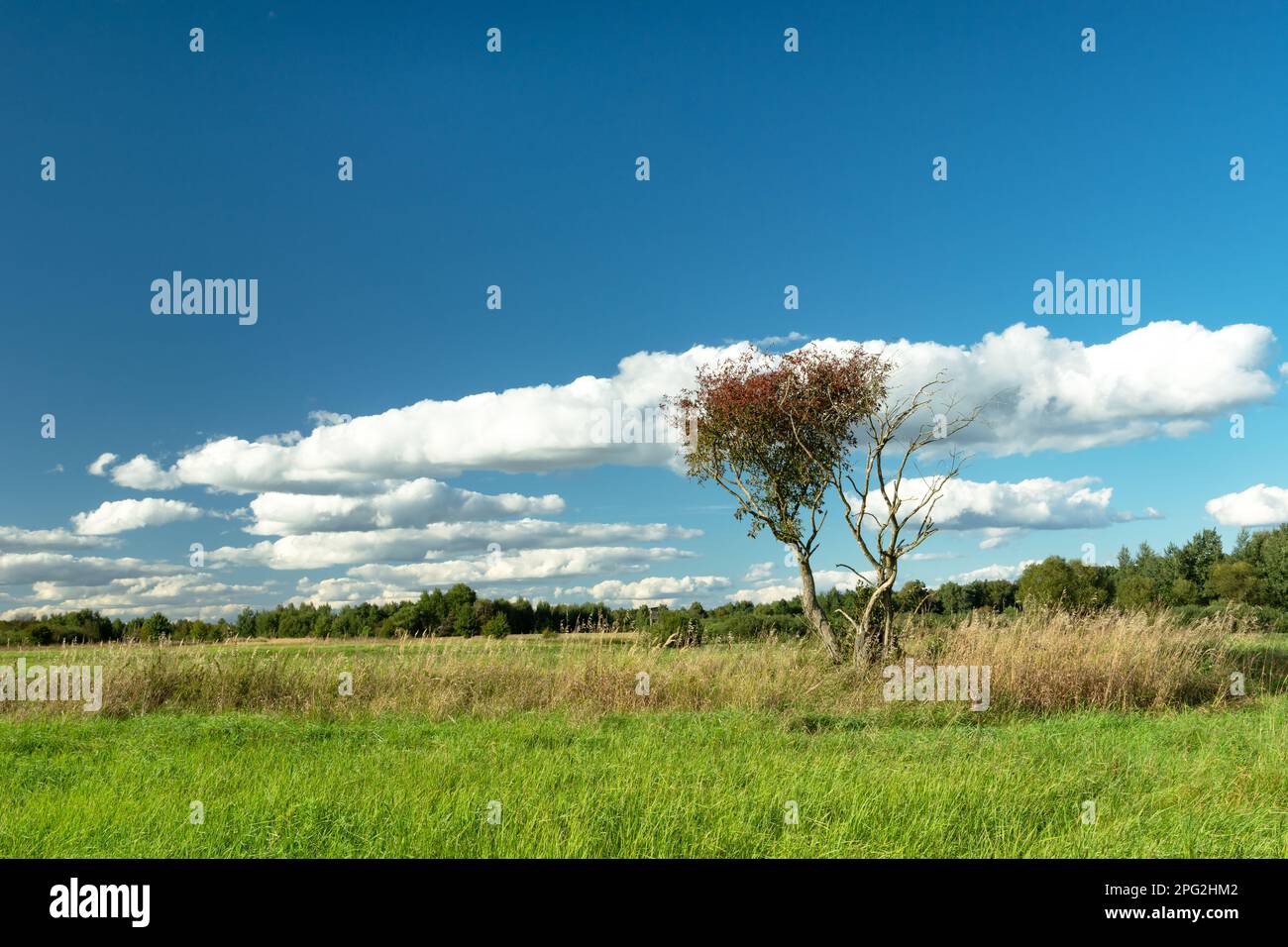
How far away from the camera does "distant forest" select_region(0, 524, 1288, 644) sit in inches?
729

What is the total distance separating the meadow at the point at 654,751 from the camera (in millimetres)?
6727

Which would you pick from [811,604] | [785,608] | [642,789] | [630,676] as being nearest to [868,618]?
[811,604]

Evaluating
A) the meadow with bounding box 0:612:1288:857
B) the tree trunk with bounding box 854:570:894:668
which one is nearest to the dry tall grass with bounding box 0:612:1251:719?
the meadow with bounding box 0:612:1288:857

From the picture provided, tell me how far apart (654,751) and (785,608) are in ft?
91.1

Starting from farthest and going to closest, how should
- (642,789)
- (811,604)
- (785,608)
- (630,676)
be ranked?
(785,608), (811,604), (630,676), (642,789)

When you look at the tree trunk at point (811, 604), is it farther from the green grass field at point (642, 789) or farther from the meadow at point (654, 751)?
the green grass field at point (642, 789)

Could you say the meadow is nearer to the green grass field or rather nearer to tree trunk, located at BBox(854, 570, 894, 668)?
the green grass field

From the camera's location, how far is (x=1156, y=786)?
8.45 m

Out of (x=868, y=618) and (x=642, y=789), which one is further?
(x=868, y=618)

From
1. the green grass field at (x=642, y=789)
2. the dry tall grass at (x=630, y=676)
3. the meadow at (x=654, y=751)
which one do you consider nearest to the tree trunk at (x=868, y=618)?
the dry tall grass at (x=630, y=676)

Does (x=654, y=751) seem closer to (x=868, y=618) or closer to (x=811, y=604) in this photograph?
(x=868, y=618)

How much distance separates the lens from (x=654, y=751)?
975 cm

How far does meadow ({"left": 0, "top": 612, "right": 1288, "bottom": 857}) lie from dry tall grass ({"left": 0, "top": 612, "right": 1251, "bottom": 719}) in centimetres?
6
